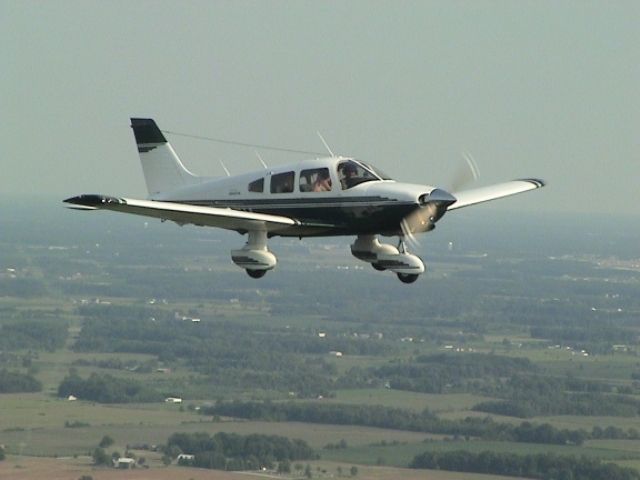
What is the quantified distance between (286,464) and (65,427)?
1188 inches

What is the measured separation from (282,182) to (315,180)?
3.64ft

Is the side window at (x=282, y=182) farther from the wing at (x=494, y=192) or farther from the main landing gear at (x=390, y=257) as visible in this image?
the wing at (x=494, y=192)

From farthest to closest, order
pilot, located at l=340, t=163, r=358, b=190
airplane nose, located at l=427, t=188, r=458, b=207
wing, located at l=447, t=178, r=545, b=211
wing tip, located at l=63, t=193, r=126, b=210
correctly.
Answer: wing, located at l=447, t=178, r=545, b=211, pilot, located at l=340, t=163, r=358, b=190, airplane nose, located at l=427, t=188, r=458, b=207, wing tip, located at l=63, t=193, r=126, b=210

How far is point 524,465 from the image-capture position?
188 m

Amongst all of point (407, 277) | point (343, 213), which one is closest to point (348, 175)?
point (343, 213)

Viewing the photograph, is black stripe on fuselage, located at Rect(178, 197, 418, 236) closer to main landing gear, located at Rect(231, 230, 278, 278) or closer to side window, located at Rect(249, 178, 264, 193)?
side window, located at Rect(249, 178, 264, 193)

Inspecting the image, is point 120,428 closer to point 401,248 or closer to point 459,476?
point 459,476

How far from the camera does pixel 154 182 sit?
53.1m

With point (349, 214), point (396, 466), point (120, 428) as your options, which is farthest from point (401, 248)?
point (120, 428)

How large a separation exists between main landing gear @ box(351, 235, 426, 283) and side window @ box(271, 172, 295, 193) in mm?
2773

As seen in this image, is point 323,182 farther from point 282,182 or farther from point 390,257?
point 390,257

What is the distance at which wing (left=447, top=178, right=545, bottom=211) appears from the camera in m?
50.1

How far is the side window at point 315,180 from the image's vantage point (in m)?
46.2

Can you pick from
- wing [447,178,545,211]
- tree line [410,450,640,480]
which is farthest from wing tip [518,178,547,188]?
tree line [410,450,640,480]
